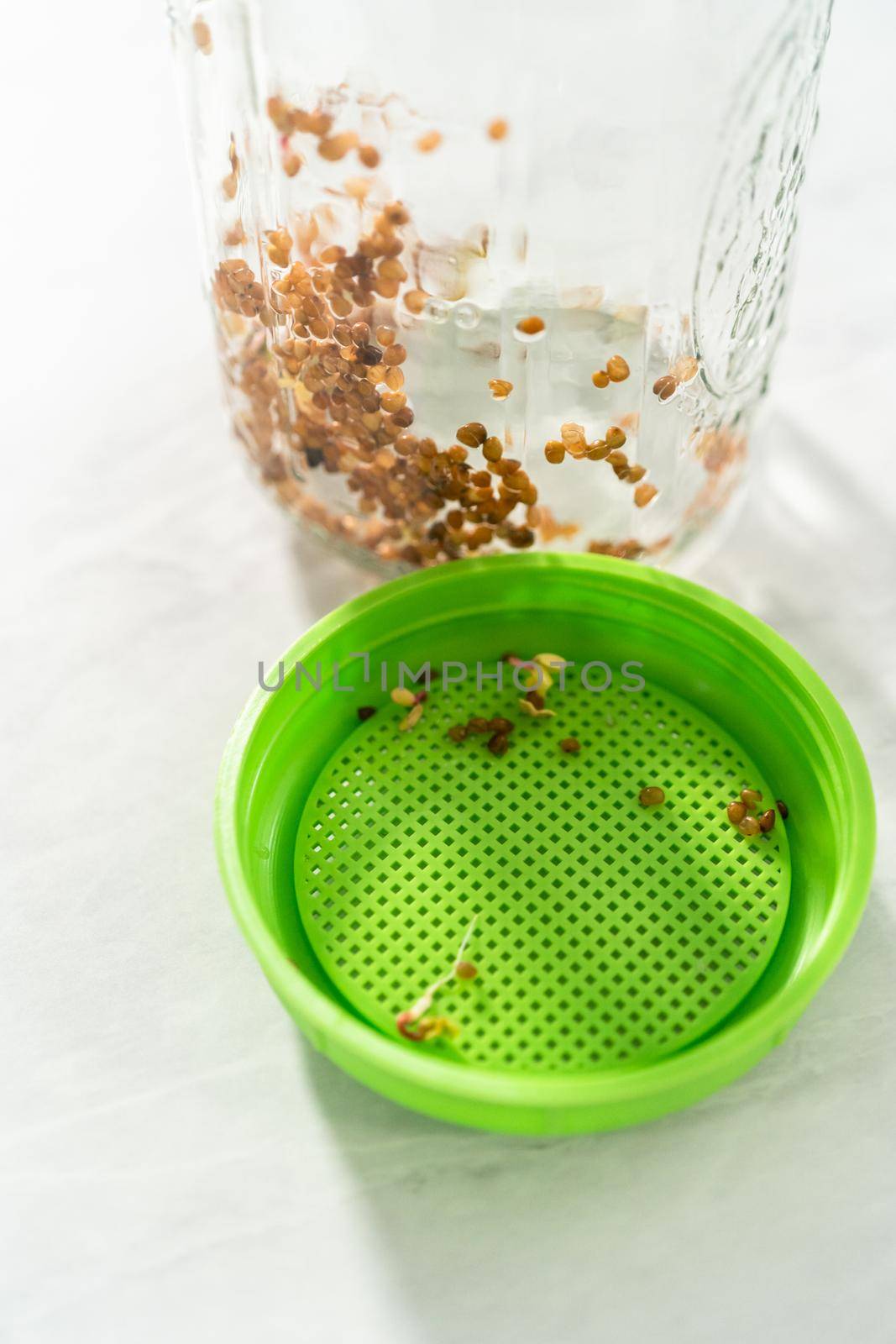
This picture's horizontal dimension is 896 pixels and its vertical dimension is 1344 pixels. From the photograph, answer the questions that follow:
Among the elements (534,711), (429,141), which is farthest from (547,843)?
(429,141)

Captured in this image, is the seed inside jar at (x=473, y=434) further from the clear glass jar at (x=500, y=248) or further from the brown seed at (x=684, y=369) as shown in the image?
the brown seed at (x=684, y=369)

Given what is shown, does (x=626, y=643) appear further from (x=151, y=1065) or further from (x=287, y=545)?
(x=151, y=1065)

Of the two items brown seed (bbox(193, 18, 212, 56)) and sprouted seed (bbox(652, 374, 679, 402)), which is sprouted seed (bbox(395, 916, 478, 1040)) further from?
brown seed (bbox(193, 18, 212, 56))

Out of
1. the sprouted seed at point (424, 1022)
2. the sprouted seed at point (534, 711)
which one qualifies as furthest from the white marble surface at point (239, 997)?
the sprouted seed at point (534, 711)

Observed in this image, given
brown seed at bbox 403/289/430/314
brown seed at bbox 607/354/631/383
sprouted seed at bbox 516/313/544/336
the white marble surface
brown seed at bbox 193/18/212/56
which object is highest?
brown seed at bbox 193/18/212/56

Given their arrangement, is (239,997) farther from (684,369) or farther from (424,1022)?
(684,369)

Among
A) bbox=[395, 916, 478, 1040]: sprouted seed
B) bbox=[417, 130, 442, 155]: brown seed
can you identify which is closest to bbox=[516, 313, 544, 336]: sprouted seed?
bbox=[417, 130, 442, 155]: brown seed

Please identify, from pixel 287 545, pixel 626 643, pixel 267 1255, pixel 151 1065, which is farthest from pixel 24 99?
pixel 267 1255
